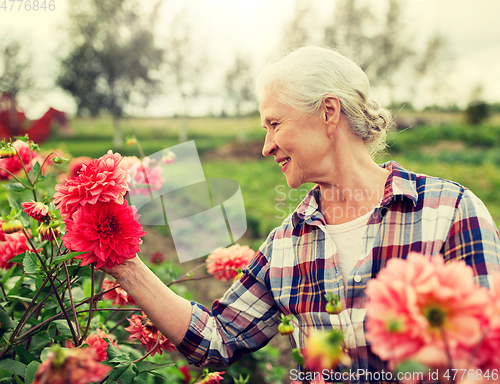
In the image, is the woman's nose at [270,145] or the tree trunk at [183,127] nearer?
the woman's nose at [270,145]

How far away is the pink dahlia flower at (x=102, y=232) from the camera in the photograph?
2.70 ft

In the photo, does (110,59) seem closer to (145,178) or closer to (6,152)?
(145,178)

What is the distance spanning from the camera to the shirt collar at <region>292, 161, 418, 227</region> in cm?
106

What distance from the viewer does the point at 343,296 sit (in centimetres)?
103

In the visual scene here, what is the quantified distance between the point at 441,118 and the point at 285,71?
877 inches

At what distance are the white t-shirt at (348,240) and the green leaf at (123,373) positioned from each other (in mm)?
703

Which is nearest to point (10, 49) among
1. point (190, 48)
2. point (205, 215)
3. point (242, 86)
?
point (190, 48)

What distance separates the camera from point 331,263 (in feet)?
3.61

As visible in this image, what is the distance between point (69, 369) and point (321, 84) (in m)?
1.13

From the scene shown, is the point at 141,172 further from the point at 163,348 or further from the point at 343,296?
the point at 343,296

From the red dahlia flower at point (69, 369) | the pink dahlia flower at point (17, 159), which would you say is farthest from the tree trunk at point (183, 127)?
the red dahlia flower at point (69, 369)

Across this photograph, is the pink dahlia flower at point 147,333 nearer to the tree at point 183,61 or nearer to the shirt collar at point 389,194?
the shirt collar at point 389,194

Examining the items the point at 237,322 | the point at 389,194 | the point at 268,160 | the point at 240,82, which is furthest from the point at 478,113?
the point at 237,322

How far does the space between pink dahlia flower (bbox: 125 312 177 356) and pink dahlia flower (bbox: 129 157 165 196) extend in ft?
2.27
